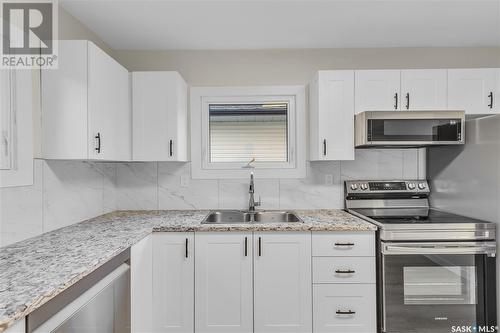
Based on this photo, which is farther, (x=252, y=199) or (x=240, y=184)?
(x=240, y=184)

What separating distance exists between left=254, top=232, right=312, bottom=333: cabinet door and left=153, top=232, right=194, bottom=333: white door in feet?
1.52

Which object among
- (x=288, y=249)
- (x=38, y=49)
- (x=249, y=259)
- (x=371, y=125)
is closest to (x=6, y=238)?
(x=38, y=49)

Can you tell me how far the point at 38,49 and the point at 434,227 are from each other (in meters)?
2.74

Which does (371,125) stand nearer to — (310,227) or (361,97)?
(361,97)

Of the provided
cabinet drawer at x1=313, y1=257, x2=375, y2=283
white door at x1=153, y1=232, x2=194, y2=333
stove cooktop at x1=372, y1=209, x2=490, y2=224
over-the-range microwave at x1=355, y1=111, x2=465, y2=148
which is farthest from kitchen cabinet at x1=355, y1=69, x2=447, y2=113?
white door at x1=153, y1=232, x2=194, y2=333

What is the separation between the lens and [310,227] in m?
2.06

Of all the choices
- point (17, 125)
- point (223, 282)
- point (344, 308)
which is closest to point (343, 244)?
point (344, 308)

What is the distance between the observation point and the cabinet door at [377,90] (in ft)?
7.94

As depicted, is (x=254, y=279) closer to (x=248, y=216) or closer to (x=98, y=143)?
(x=248, y=216)

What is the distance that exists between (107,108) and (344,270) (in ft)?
6.49

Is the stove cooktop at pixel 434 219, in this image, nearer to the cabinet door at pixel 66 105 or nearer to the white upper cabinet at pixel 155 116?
the white upper cabinet at pixel 155 116

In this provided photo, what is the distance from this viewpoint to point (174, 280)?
2098 millimetres

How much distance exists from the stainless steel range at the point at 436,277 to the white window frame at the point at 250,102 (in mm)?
1030

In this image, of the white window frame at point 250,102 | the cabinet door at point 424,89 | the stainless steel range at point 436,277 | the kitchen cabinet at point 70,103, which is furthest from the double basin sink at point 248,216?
the cabinet door at point 424,89
